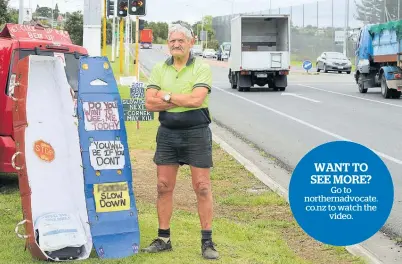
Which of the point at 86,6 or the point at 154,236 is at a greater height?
the point at 86,6

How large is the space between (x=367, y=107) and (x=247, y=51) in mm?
10256

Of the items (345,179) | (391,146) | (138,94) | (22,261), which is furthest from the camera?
(138,94)

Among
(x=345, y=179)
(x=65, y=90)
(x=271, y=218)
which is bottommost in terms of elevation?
(x=271, y=218)

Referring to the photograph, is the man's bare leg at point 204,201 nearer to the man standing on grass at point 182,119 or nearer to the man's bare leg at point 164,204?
the man standing on grass at point 182,119

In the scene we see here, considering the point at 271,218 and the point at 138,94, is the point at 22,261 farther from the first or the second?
the point at 138,94

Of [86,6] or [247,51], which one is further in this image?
[247,51]

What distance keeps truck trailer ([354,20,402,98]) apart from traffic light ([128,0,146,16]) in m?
8.36

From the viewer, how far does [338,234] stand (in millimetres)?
5516

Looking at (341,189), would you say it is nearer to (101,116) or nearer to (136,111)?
(101,116)

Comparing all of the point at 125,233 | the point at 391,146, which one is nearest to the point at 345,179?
the point at 125,233

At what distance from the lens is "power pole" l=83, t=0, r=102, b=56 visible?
15141 mm

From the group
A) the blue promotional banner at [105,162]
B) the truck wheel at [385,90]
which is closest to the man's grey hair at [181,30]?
the blue promotional banner at [105,162]

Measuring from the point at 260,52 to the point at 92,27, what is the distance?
18.5m

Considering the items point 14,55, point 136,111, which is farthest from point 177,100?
point 136,111
